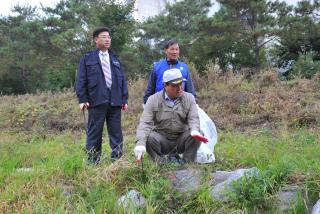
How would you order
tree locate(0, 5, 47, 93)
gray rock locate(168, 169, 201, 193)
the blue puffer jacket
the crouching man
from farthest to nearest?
tree locate(0, 5, 47, 93)
the blue puffer jacket
the crouching man
gray rock locate(168, 169, 201, 193)

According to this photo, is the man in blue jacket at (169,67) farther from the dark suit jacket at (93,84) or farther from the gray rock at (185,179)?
the gray rock at (185,179)

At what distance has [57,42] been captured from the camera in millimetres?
17000

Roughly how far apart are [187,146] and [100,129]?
3.32ft

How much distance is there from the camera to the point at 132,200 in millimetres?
3586

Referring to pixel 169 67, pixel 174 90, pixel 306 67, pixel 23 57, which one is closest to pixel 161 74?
pixel 169 67

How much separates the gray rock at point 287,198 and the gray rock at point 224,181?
314 millimetres

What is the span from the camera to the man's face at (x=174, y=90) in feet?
13.6

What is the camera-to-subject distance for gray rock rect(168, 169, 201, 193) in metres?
3.86

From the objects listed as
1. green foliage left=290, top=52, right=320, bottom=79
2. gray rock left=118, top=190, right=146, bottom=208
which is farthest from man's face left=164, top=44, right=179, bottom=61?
green foliage left=290, top=52, right=320, bottom=79

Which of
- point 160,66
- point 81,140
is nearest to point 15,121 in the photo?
point 81,140

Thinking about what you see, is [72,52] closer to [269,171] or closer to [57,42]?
[57,42]

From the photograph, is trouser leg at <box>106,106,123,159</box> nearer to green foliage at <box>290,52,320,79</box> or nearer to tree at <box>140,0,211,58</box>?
green foliage at <box>290,52,320,79</box>

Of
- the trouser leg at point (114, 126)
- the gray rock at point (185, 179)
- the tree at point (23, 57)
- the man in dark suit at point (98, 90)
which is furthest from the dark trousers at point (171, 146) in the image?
the tree at point (23, 57)

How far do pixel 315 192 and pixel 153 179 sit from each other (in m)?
1.41
